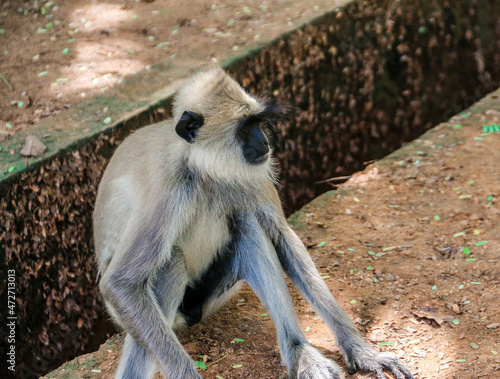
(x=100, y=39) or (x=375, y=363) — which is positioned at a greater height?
(x=100, y=39)

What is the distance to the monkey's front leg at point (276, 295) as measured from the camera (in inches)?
135

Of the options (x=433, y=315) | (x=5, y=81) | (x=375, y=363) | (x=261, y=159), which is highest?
(x=5, y=81)

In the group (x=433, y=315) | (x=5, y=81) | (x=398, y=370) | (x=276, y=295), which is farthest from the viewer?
(x=5, y=81)

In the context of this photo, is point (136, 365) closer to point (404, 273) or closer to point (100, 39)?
point (404, 273)

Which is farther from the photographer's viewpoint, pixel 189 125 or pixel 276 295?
pixel 276 295

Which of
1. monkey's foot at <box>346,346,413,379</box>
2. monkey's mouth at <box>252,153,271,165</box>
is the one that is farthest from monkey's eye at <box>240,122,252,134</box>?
monkey's foot at <box>346,346,413,379</box>

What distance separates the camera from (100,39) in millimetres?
5684

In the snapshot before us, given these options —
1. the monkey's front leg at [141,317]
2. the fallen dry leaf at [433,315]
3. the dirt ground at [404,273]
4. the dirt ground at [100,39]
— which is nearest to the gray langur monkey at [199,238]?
the monkey's front leg at [141,317]

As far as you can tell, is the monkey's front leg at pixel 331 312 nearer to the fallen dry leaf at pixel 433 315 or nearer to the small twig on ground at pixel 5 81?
the fallen dry leaf at pixel 433 315

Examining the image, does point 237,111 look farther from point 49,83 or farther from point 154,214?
point 49,83

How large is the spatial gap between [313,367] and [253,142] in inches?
46.4

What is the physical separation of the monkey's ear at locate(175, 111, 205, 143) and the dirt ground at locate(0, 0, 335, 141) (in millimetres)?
1726

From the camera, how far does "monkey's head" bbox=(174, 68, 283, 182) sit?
137 inches

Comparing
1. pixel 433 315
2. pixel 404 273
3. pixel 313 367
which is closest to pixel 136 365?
pixel 313 367
